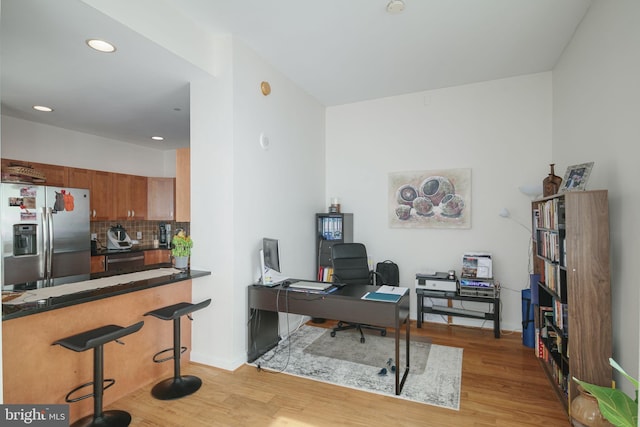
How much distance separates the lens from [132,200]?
17.9ft

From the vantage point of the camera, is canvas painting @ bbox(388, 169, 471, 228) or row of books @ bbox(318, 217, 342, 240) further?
row of books @ bbox(318, 217, 342, 240)

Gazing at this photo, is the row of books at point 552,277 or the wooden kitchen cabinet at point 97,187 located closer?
the row of books at point 552,277

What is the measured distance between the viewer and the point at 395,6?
2.52 metres

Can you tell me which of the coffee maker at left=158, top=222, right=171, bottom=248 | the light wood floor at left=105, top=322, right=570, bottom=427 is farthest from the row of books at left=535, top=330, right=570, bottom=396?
the coffee maker at left=158, top=222, right=171, bottom=248

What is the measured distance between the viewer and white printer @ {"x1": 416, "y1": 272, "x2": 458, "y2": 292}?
3848 millimetres

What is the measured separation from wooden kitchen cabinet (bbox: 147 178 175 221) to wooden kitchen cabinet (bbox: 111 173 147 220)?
9 centimetres

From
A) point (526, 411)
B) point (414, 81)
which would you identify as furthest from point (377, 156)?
point (526, 411)

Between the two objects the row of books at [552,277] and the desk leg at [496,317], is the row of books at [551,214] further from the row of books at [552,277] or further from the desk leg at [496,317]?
the desk leg at [496,317]

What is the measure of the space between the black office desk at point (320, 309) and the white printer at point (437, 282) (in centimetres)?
104

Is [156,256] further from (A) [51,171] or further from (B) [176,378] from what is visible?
(B) [176,378]

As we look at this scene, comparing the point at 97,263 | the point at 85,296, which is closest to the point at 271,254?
the point at 85,296

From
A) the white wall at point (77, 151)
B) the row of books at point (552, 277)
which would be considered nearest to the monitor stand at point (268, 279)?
the row of books at point (552, 277)

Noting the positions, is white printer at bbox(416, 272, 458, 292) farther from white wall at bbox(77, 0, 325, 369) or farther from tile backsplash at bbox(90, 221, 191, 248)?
tile backsplash at bbox(90, 221, 191, 248)

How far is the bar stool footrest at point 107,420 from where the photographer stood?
82.2 inches
